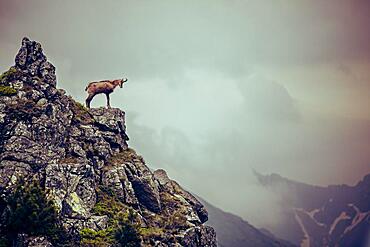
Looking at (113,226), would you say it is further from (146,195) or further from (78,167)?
(146,195)

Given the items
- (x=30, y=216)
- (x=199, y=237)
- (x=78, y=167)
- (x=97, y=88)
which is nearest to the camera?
(x=30, y=216)

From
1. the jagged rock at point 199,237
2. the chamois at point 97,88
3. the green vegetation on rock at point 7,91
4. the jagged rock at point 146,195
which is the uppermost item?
the chamois at point 97,88

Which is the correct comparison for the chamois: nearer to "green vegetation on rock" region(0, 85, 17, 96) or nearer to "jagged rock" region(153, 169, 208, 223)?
"green vegetation on rock" region(0, 85, 17, 96)

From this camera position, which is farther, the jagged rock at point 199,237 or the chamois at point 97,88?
the chamois at point 97,88

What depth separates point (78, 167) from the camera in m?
81.6

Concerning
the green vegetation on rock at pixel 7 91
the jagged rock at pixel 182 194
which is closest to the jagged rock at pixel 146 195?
the jagged rock at pixel 182 194

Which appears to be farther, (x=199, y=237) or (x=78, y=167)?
(x=199, y=237)

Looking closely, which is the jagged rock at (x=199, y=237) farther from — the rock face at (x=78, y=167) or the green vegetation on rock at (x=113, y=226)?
the green vegetation on rock at (x=113, y=226)

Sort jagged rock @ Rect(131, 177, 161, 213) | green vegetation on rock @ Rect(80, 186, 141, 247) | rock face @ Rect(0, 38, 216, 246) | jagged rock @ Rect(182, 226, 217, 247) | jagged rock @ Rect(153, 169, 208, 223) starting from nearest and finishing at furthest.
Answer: green vegetation on rock @ Rect(80, 186, 141, 247)
rock face @ Rect(0, 38, 216, 246)
jagged rock @ Rect(182, 226, 217, 247)
jagged rock @ Rect(131, 177, 161, 213)
jagged rock @ Rect(153, 169, 208, 223)

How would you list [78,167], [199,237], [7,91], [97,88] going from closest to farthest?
[78,167] < [199,237] < [7,91] < [97,88]

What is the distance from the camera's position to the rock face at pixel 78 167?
76938 mm

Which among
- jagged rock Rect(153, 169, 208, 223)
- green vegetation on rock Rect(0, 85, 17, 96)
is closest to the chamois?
green vegetation on rock Rect(0, 85, 17, 96)

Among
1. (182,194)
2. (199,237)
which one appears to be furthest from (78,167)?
(182,194)

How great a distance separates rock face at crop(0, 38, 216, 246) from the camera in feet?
252
